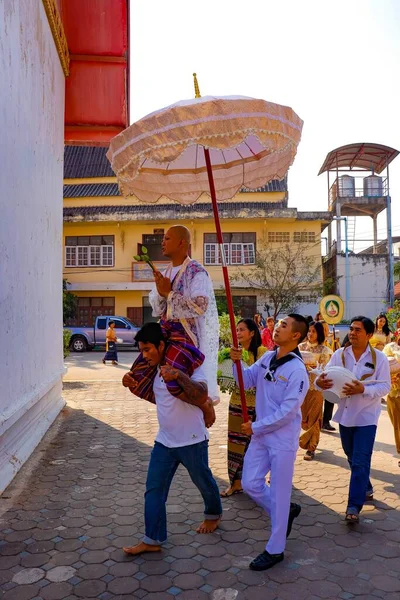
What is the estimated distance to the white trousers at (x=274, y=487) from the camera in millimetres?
3316

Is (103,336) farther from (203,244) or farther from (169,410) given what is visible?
(169,410)

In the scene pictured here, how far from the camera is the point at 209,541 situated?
3.75 m

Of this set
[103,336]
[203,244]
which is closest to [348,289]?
[203,244]

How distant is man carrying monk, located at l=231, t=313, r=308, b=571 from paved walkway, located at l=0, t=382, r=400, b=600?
0.27 metres

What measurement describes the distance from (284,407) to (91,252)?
1108 inches

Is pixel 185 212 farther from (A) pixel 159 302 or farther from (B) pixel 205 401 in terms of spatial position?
(B) pixel 205 401

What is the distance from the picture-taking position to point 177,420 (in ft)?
11.5

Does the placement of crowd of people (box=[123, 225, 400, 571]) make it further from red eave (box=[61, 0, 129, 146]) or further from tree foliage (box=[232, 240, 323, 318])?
tree foliage (box=[232, 240, 323, 318])

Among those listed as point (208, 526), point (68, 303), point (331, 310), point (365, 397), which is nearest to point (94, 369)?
point (331, 310)

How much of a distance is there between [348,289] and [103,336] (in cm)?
1309

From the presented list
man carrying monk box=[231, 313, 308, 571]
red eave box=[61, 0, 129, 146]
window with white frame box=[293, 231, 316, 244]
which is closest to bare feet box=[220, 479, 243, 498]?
man carrying monk box=[231, 313, 308, 571]

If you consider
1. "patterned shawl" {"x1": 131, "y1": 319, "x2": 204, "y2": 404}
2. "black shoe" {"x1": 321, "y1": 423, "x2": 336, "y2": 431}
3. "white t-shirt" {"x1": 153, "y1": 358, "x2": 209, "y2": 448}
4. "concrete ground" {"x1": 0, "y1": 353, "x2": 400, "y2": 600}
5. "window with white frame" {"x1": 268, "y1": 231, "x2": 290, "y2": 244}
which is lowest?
"black shoe" {"x1": 321, "y1": 423, "x2": 336, "y2": 431}

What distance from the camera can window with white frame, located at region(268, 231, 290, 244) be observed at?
29.4m

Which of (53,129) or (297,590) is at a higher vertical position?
(53,129)
